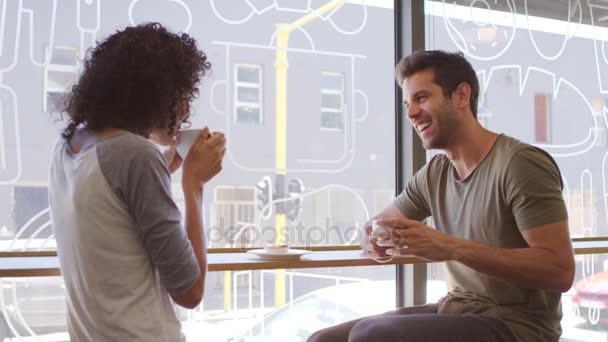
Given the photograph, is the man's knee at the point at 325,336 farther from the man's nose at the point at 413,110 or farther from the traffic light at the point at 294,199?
the traffic light at the point at 294,199

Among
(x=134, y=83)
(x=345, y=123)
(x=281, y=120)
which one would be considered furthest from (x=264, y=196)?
(x=134, y=83)

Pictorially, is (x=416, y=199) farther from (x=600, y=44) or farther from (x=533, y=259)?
(x=600, y=44)

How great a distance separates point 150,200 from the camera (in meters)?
1.18

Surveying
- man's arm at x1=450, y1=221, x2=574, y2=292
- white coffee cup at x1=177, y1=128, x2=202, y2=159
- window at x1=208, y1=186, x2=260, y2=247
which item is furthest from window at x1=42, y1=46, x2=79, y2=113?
man's arm at x1=450, y1=221, x2=574, y2=292

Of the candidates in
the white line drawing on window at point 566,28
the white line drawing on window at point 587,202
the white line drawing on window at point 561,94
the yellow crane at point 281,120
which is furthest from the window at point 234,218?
the white line drawing on window at point 587,202

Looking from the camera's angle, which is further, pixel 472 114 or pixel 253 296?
pixel 253 296

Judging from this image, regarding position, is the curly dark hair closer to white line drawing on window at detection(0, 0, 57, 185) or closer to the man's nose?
the man's nose

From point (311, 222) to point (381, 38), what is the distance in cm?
93

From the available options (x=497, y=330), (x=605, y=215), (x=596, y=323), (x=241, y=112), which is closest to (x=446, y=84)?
(x=497, y=330)

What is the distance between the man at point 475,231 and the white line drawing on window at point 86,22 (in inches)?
48.2

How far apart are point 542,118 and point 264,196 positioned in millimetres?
1623

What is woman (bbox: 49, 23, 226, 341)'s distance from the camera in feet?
3.89

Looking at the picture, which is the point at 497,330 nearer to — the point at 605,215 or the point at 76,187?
the point at 76,187

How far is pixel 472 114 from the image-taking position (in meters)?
1.92
